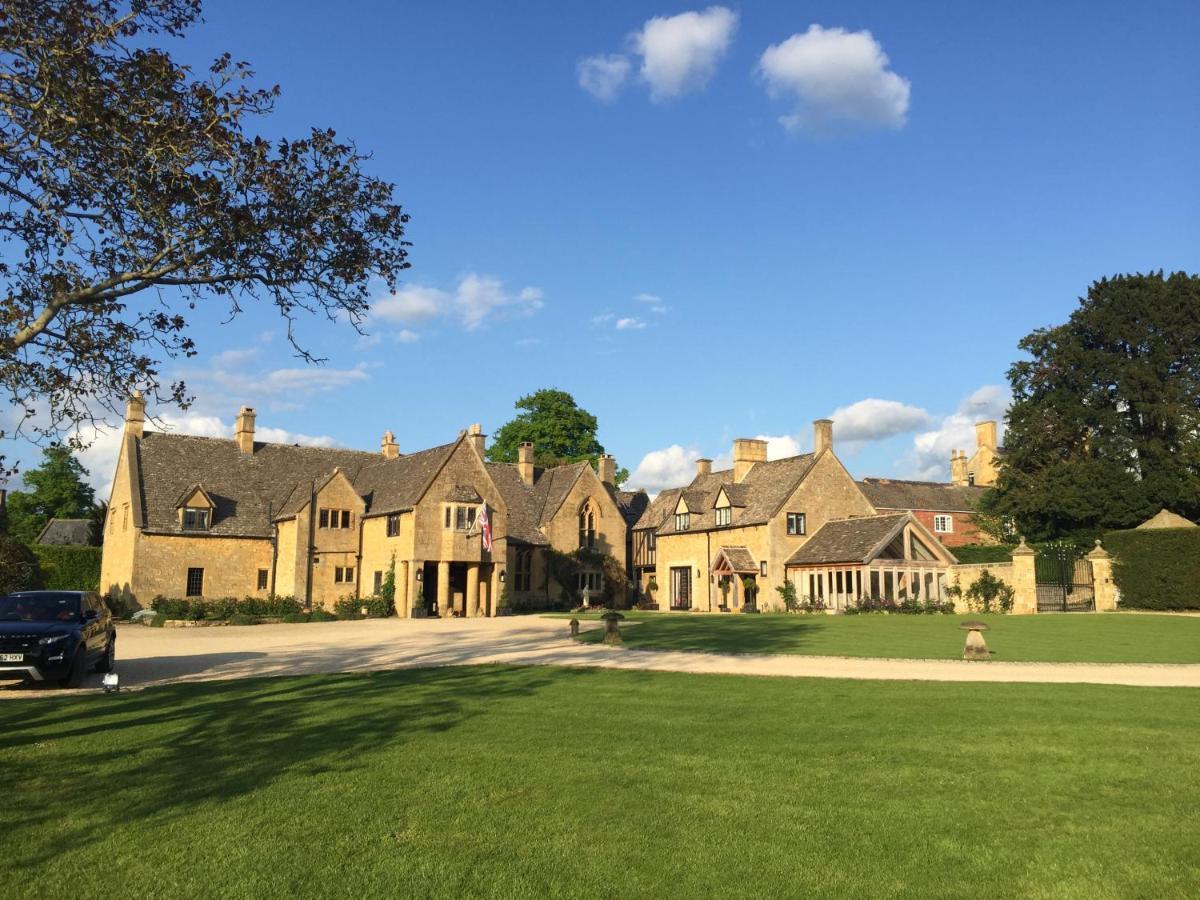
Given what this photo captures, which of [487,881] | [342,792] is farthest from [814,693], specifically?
[487,881]

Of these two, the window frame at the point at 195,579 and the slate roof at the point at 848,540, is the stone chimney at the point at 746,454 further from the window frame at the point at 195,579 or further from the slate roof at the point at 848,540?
the window frame at the point at 195,579

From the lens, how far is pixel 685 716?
12.9 meters

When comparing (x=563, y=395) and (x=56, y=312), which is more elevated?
(x=563, y=395)

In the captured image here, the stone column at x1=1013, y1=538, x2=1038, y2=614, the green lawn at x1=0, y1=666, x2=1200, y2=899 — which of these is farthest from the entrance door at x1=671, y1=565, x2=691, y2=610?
the green lawn at x1=0, y1=666, x2=1200, y2=899

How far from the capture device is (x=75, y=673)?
1692 cm

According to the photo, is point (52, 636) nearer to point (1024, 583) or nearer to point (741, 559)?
point (1024, 583)

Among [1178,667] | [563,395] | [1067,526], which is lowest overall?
[1178,667]

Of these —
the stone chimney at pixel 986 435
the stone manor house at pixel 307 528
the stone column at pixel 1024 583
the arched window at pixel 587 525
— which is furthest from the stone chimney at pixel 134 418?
the stone chimney at pixel 986 435

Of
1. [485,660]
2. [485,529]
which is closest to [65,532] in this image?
[485,529]

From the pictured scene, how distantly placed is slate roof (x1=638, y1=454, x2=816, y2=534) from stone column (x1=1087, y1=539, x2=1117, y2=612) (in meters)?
15.1

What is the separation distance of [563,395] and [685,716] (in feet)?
219

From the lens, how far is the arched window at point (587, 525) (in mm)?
55938

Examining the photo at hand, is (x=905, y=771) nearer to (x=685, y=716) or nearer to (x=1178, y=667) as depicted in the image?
(x=685, y=716)

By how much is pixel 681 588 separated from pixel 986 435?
36.6 metres
